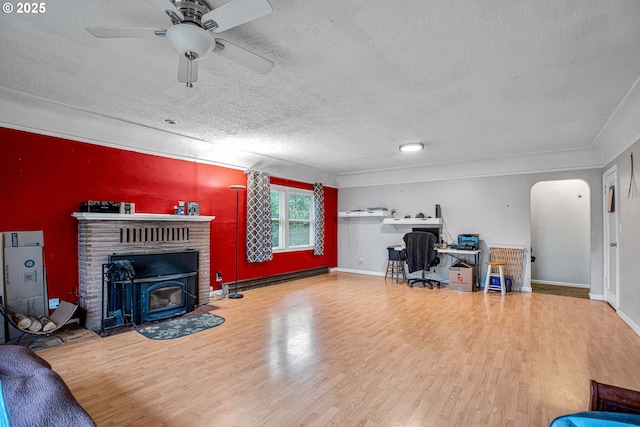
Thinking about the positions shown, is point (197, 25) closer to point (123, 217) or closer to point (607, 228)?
point (123, 217)

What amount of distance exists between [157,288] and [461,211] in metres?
5.80

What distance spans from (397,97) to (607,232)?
14.9 ft

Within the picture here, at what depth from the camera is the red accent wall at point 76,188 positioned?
346cm

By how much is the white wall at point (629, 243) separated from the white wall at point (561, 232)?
7.68 ft

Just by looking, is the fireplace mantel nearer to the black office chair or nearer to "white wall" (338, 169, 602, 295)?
the black office chair

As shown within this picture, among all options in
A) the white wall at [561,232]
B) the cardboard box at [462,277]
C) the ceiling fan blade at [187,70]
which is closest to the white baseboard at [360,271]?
the cardboard box at [462,277]

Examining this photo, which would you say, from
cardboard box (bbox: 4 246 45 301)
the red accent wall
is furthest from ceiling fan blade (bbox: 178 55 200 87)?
cardboard box (bbox: 4 246 45 301)

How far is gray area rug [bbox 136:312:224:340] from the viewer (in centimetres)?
359

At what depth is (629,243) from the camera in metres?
3.94

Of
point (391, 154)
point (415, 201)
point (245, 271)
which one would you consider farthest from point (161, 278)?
point (415, 201)

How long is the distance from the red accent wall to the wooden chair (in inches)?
10.1

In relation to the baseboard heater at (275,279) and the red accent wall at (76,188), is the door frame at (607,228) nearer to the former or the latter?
the baseboard heater at (275,279)

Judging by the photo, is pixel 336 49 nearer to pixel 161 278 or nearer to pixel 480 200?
pixel 161 278

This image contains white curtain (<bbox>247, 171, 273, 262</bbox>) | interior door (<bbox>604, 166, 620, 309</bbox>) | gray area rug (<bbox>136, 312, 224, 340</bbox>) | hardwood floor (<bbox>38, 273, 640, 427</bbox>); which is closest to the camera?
hardwood floor (<bbox>38, 273, 640, 427</bbox>)
